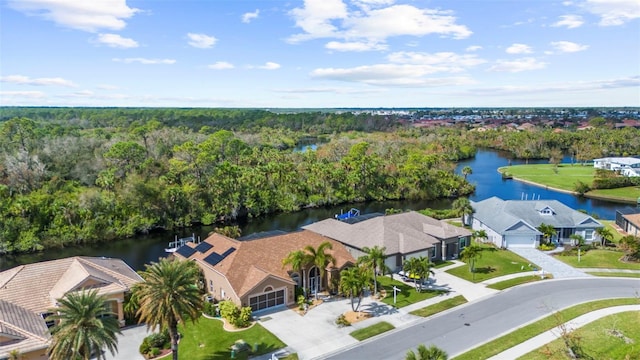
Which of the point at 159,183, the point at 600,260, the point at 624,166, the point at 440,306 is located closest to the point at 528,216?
the point at 600,260

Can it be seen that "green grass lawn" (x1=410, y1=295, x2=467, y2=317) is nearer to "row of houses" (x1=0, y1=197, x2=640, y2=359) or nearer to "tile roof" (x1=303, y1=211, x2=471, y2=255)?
"row of houses" (x1=0, y1=197, x2=640, y2=359)

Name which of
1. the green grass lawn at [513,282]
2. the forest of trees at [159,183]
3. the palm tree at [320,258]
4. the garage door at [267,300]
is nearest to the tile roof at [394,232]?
the green grass lawn at [513,282]

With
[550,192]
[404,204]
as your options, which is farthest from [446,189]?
[550,192]

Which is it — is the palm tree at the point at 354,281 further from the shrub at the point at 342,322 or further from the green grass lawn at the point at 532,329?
the green grass lawn at the point at 532,329

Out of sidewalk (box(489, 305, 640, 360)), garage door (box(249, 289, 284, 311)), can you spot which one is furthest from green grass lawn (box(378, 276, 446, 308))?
sidewalk (box(489, 305, 640, 360))

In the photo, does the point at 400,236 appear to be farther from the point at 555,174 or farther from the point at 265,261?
the point at 555,174

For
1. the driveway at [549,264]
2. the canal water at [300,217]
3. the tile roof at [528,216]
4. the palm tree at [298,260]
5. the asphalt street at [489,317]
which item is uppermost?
the palm tree at [298,260]
